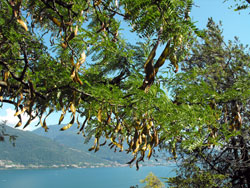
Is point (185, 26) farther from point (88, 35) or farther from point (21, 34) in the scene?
point (21, 34)

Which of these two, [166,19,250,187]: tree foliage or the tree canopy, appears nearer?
the tree canopy

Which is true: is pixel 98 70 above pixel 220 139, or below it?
above

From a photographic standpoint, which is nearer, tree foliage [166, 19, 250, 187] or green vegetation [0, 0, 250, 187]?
green vegetation [0, 0, 250, 187]

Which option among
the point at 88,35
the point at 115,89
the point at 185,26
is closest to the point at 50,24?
the point at 88,35

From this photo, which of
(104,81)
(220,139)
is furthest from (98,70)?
(220,139)

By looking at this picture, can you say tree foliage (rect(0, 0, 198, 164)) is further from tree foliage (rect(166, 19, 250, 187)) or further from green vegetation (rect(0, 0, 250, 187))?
tree foliage (rect(166, 19, 250, 187))

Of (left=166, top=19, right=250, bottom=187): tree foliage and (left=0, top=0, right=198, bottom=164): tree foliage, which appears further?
(left=166, top=19, right=250, bottom=187): tree foliage

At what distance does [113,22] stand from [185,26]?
83.2 inches

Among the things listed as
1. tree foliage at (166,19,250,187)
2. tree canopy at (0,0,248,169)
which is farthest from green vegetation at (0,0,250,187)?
tree foliage at (166,19,250,187)

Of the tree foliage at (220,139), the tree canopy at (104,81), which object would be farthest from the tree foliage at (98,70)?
the tree foliage at (220,139)

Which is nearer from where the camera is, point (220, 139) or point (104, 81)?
point (104, 81)

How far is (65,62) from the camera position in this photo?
3.17 meters

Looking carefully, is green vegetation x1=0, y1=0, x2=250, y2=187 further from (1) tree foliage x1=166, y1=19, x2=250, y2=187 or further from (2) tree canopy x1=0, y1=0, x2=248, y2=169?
(1) tree foliage x1=166, y1=19, x2=250, y2=187

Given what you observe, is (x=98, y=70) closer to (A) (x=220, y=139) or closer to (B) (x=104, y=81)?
(B) (x=104, y=81)
